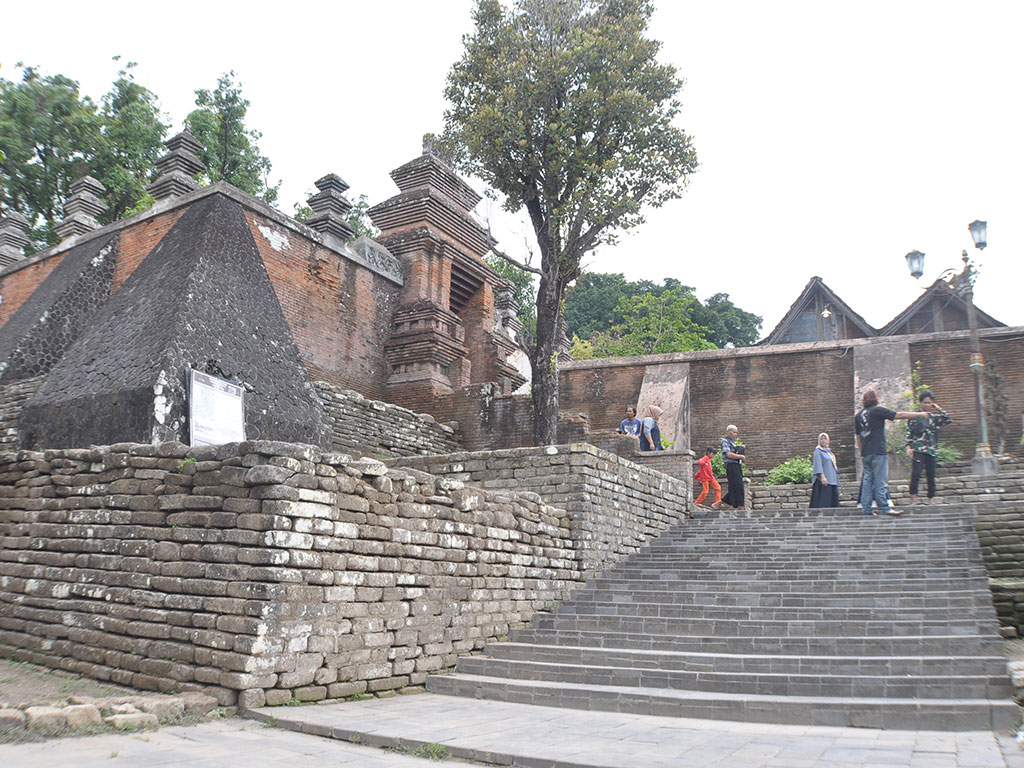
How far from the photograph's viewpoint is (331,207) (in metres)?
16.5

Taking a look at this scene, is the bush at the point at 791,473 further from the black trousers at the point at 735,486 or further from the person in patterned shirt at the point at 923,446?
the person in patterned shirt at the point at 923,446

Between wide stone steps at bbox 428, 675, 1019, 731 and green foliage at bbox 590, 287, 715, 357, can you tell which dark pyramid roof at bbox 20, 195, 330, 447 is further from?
green foliage at bbox 590, 287, 715, 357

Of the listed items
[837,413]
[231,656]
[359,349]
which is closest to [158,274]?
[359,349]

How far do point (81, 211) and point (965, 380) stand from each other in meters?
19.5

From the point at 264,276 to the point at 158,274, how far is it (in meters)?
1.58

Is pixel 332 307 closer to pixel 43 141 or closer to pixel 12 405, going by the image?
pixel 12 405

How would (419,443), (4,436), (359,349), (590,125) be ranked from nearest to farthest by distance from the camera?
(4,436)
(590,125)
(419,443)
(359,349)

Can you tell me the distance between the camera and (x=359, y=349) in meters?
15.9

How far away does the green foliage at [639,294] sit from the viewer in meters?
39.8

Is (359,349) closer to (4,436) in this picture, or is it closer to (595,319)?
(4,436)

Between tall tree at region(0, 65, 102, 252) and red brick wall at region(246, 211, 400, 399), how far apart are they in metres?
14.2

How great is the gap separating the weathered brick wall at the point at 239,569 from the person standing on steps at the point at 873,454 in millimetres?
5115

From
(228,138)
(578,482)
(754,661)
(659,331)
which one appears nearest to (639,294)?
(659,331)

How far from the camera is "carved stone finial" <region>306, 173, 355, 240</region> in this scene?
16047 millimetres
